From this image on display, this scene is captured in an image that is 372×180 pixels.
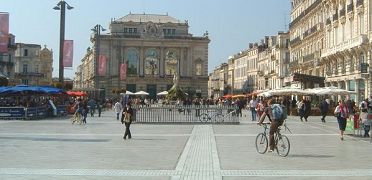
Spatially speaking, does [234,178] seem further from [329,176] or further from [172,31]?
[172,31]

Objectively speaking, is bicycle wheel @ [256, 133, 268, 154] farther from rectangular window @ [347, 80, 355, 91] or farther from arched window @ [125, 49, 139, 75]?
arched window @ [125, 49, 139, 75]

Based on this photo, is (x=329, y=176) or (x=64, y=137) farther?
(x=64, y=137)

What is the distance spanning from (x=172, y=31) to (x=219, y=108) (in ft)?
285

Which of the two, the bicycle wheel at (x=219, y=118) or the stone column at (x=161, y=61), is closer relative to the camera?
the bicycle wheel at (x=219, y=118)

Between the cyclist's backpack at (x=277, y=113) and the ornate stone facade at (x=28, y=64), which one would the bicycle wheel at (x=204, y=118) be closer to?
the cyclist's backpack at (x=277, y=113)

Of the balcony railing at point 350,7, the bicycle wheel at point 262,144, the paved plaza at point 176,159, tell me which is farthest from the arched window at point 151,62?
the bicycle wheel at point 262,144

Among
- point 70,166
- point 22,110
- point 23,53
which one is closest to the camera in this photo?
point 70,166

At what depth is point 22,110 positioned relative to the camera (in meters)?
38.0

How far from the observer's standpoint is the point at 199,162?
558 inches

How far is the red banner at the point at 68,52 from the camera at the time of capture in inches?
1700

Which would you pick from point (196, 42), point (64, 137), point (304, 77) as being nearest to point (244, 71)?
point (196, 42)

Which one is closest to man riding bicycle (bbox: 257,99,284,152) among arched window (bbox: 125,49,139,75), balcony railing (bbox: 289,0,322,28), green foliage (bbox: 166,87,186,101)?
balcony railing (bbox: 289,0,322,28)

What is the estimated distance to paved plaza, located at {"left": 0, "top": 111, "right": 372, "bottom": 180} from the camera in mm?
12023

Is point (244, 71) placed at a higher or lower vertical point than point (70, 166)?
higher
